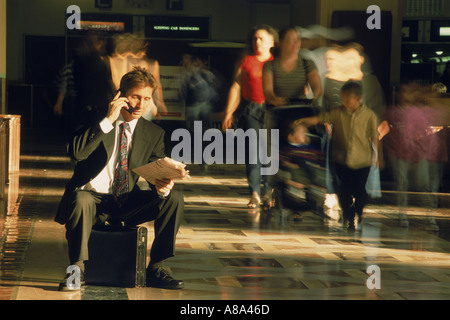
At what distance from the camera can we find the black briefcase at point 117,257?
6430mm

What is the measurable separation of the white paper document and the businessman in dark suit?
0.24ft

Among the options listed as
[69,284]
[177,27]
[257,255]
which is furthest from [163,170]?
[177,27]

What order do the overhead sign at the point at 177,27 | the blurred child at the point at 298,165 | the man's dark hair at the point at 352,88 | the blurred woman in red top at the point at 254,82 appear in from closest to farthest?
the man's dark hair at the point at 352,88 → the blurred child at the point at 298,165 → the blurred woman in red top at the point at 254,82 → the overhead sign at the point at 177,27

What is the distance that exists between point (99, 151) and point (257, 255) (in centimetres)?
196

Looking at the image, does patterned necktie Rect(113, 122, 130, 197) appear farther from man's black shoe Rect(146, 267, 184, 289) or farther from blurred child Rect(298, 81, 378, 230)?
blurred child Rect(298, 81, 378, 230)

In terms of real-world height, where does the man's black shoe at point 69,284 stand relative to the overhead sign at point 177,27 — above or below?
below

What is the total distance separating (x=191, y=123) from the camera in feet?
61.1

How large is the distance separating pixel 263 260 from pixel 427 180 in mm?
3303

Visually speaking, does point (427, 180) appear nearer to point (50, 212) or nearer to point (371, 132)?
point (371, 132)

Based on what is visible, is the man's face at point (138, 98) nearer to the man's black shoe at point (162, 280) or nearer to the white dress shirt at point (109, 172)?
the white dress shirt at point (109, 172)

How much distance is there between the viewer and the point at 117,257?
645 centimetres

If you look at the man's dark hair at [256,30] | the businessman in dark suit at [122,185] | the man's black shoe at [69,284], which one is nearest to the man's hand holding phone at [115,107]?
the businessman in dark suit at [122,185]

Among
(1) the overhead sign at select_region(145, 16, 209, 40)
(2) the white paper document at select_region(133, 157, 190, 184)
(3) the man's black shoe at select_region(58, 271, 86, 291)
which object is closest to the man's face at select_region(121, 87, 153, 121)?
(2) the white paper document at select_region(133, 157, 190, 184)

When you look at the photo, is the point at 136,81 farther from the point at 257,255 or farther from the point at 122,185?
the point at 257,255
